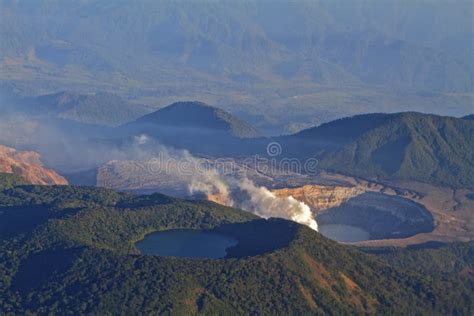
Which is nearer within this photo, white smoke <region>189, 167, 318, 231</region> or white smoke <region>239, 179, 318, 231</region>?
white smoke <region>239, 179, 318, 231</region>

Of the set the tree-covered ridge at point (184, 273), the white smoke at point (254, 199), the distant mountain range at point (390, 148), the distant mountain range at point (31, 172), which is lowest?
the distant mountain range at point (31, 172)

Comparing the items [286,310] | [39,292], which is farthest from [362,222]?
[39,292]

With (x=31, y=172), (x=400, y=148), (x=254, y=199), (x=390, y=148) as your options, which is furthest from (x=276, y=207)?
(x=31, y=172)

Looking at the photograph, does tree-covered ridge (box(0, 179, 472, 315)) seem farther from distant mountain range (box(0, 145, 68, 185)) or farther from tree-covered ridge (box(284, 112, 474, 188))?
tree-covered ridge (box(284, 112, 474, 188))

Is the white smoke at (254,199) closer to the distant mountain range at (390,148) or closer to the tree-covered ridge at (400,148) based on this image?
the distant mountain range at (390,148)

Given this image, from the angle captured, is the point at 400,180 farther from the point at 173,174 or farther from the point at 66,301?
the point at 66,301

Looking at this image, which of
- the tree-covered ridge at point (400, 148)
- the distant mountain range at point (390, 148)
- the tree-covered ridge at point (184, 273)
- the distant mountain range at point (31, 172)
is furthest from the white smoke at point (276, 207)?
the distant mountain range at point (31, 172)

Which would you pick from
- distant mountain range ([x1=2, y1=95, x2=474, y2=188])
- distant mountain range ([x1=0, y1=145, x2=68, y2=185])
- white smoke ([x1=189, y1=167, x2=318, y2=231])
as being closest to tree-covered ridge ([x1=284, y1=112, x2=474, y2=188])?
distant mountain range ([x1=2, y1=95, x2=474, y2=188])

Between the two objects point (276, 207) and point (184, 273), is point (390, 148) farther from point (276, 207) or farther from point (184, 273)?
point (184, 273)
